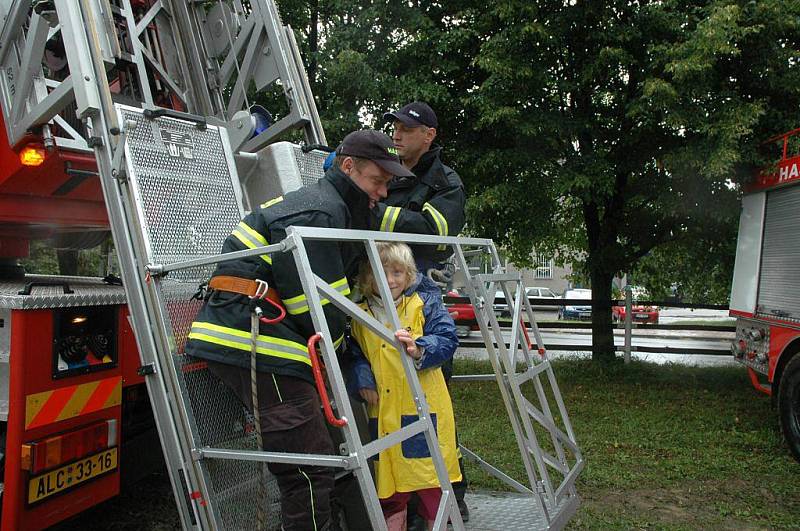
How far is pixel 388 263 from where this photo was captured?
3.06 m

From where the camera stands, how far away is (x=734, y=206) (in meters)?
7.45

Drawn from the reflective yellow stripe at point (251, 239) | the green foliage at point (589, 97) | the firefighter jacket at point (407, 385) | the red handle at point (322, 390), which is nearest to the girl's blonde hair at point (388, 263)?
the firefighter jacket at point (407, 385)

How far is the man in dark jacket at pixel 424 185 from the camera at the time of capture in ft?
11.9

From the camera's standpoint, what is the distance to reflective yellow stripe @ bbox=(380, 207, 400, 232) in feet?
10.9

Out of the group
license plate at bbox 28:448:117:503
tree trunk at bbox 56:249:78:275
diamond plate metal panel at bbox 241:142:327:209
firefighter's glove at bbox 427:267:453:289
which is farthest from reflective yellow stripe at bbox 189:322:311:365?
tree trunk at bbox 56:249:78:275

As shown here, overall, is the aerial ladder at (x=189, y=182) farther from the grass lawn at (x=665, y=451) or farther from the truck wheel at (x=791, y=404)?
the truck wheel at (x=791, y=404)

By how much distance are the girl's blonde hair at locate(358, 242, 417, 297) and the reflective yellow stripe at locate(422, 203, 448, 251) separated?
0.44 m

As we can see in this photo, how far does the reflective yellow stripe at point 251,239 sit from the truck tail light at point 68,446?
4.00ft

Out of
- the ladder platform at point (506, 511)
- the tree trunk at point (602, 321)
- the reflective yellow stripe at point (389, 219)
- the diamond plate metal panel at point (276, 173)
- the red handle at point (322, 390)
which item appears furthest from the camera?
the tree trunk at point (602, 321)

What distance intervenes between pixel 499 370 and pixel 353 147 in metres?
1.28

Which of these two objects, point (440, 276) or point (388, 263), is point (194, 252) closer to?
point (388, 263)

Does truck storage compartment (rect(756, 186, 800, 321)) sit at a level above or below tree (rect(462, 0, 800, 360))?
below

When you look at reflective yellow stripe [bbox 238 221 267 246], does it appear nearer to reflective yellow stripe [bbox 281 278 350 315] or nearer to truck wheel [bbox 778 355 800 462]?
reflective yellow stripe [bbox 281 278 350 315]

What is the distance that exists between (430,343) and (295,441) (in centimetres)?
67
